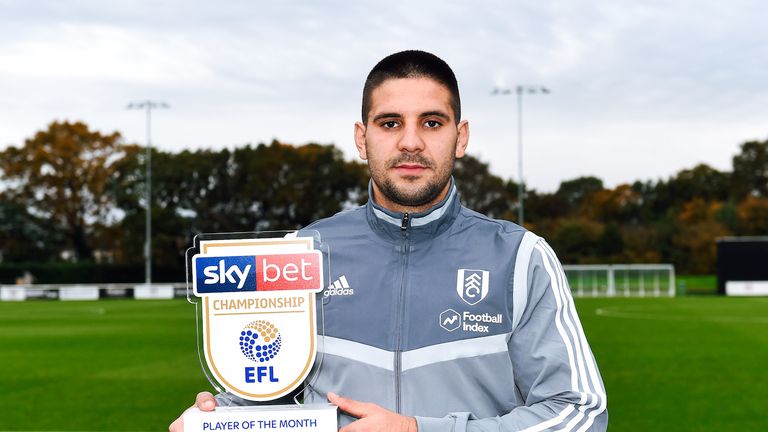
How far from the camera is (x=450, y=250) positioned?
251 centimetres

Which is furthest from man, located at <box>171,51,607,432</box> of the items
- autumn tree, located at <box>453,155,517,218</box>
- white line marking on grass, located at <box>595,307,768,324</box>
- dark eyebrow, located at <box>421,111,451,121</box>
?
autumn tree, located at <box>453,155,517,218</box>

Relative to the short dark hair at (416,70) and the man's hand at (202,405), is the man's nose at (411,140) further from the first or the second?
the man's hand at (202,405)

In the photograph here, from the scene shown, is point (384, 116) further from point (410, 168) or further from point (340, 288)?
point (340, 288)

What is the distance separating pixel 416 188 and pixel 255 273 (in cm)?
54

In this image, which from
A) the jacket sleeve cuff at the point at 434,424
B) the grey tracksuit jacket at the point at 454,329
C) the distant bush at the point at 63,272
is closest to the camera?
the jacket sleeve cuff at the point at 434,424

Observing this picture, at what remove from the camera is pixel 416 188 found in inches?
95.9

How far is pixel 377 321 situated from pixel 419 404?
0.25m

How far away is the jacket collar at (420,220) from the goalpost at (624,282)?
46016 mm

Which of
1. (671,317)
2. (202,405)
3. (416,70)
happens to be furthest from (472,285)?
(671,317)

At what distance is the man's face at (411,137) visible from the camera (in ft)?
7.84

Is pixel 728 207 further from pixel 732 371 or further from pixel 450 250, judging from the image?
pixel 450 250

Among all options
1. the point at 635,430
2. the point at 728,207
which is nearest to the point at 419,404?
the point at 635,430

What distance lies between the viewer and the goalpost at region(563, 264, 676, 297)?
47.5 metres

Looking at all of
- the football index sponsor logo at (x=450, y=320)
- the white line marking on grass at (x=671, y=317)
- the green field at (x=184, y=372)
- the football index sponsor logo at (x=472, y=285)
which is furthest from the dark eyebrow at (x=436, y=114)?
the white line marking on grass at (x=671, y=317)
